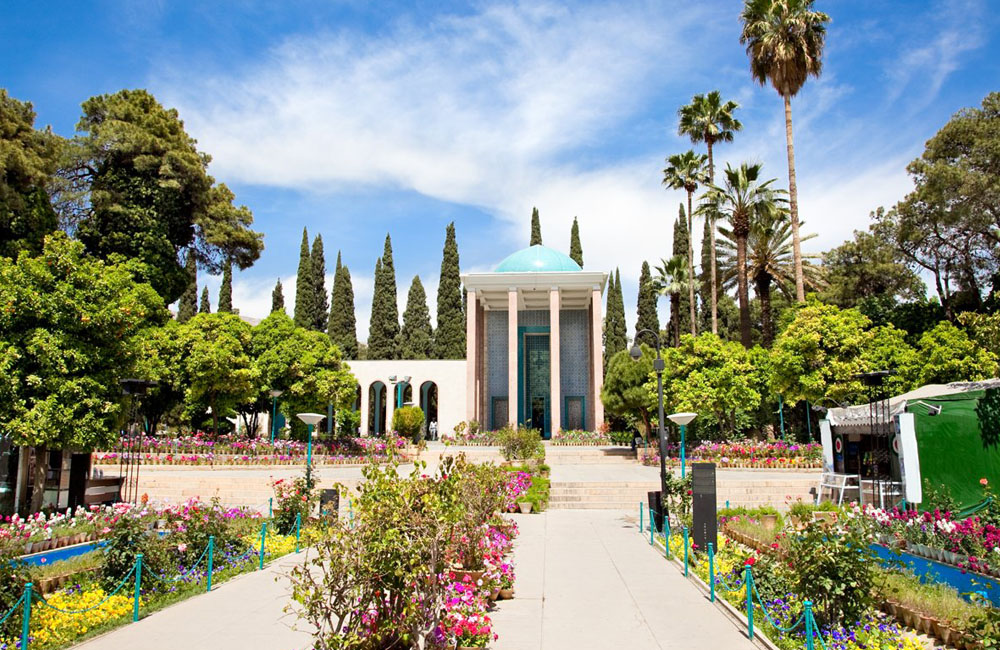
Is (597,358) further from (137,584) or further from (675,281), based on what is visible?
(137,584)

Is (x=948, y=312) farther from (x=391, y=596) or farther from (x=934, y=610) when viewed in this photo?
(x=391, y=596)

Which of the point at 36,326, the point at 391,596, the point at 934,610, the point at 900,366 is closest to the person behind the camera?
the point at 391,596

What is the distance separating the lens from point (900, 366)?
21.8m

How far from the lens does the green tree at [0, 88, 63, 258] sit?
24469 millimetres

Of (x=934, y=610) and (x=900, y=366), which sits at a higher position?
(x=900, y=366)

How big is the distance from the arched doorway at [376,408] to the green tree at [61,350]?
2490 cm

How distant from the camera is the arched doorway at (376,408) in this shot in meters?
38.7

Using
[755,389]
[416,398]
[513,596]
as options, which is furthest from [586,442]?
[513,596]

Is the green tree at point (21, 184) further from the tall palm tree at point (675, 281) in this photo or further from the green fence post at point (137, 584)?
the tall palm tree at point (675, 281)

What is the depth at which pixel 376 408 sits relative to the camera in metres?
38.9

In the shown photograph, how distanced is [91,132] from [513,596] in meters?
31.4

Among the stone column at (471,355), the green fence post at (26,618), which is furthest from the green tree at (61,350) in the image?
the stone column at (471,355)

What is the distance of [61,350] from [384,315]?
111 ft

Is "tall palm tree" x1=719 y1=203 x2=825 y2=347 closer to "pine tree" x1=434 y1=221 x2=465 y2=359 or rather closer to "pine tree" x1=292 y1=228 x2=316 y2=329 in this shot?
"pine tree" x1=434 y1=221 x2=465 y2=359
